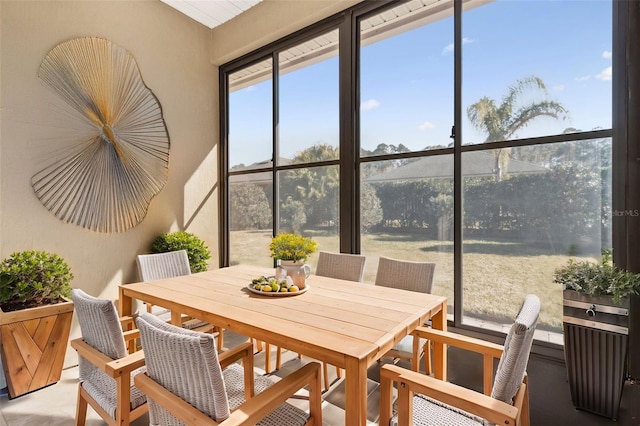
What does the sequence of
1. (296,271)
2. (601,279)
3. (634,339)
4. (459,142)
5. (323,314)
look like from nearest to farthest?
(323,314), (601,279), (634,339), (296,271), (459,142)

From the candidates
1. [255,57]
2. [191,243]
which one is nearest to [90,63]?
[255,57]

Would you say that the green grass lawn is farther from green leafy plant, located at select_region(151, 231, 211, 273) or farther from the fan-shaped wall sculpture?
the fan-shaped wall sculpture

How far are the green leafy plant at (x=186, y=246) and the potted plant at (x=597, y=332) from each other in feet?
11.0

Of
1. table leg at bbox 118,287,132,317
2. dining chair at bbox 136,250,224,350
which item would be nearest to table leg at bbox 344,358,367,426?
dining chair at bbox 136,250,224,350

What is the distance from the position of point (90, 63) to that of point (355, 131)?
2.64 metres

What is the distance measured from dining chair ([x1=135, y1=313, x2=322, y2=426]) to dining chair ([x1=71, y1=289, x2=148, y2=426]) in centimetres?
18

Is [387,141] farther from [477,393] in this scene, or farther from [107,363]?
[107,363]

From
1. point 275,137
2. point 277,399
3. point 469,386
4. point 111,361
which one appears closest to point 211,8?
point 275,137

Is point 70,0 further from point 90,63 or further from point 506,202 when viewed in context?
point 506,202

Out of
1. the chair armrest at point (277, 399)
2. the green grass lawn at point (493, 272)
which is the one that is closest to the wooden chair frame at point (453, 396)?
the chair armrest at point (277, 399)

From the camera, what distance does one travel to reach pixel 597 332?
71.6 inches

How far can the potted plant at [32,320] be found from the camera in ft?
7.61

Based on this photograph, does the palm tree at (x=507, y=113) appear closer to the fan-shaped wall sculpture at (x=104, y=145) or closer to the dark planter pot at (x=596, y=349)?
the dark planter pot at (x=596, y=349)

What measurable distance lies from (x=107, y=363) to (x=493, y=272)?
2.51m
